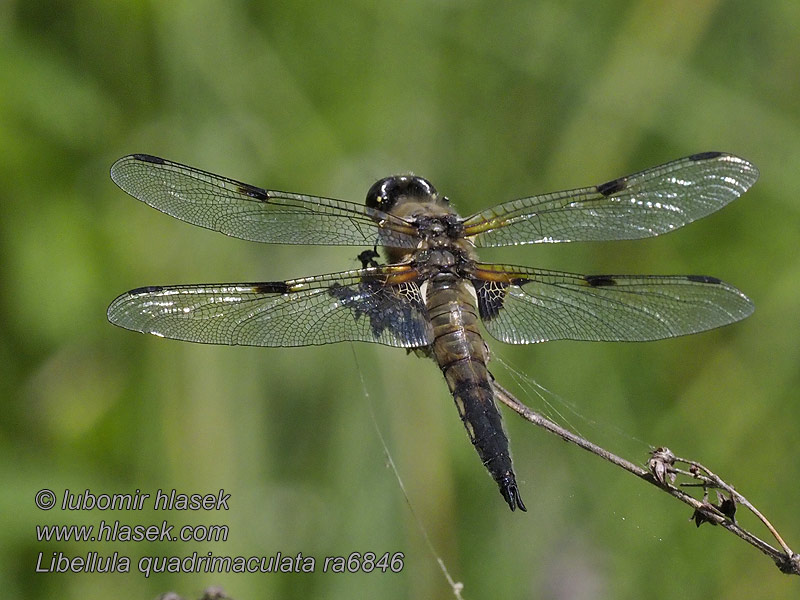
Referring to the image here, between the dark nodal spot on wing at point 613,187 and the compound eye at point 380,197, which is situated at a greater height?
the compound eye at point 380,197

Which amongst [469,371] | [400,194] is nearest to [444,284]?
[469,371]

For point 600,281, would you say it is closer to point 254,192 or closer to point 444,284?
point 444,284

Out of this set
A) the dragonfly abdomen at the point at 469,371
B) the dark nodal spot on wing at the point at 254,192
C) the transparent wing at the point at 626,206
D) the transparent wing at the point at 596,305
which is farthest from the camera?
the transparent wing at the point at 626,206

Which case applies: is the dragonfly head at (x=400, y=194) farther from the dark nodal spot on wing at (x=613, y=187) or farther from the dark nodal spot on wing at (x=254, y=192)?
the dark nodal spot on wing at (x=613, y=187)

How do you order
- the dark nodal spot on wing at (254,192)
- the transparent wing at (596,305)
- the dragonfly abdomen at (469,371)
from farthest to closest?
the dark nodal spot on wing at (254,192), the transparent wing at (596,305), the dragonfly abdomen at (469,371)

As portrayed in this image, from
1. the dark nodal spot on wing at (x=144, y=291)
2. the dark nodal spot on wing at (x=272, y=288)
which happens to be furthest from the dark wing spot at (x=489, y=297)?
the dark nodal spot on wing at (x=144, y=291)

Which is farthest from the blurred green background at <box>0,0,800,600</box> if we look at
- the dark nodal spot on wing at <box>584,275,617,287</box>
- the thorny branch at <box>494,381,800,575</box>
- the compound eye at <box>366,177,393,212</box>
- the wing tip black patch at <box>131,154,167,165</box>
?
the thorny branch at <box>494,381,800,575</box>

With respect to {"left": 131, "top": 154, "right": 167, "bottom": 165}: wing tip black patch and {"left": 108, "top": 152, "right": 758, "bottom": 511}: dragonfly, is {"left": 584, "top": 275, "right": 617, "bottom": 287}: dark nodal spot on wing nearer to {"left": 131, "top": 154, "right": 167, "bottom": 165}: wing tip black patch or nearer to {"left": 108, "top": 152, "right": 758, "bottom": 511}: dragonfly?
{"left": 108, "top": 152, "right": 758, "bottom": 511}: dragonfly

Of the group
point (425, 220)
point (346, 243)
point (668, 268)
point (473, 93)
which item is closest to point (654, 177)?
point (425, 220)

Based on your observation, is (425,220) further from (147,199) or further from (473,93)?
(473,93)
